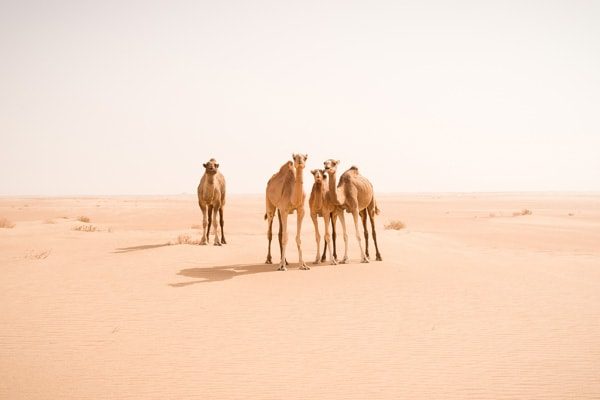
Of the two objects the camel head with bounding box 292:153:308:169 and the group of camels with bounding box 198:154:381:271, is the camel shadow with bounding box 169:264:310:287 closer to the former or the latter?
the group of camels with bounding box 198:154:381:271

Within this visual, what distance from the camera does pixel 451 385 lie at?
4246mm

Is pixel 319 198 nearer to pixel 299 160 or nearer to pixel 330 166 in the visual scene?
pixel 330 166

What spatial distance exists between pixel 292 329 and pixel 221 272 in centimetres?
400

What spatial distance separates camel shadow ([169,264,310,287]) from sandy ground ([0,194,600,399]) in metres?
0.08

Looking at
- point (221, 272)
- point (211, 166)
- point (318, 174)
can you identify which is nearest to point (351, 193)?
point (318, 174)

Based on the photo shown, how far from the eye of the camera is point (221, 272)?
934 centimetres

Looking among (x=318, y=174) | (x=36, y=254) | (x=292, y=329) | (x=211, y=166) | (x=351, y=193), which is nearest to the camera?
(x=292, y=329)

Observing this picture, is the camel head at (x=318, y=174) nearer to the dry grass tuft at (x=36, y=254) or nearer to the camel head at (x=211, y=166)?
the camel head at (x=211, y=166)

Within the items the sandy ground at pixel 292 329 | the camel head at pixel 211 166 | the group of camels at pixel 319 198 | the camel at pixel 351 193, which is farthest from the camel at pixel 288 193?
the camel head at pixel 211 166

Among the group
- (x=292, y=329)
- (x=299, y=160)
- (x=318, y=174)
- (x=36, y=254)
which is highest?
(x=299, y=160)

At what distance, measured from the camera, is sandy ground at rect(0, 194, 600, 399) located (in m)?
4.23

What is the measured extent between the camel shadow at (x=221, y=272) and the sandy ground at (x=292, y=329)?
76 millimetres

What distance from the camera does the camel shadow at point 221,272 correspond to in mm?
8492

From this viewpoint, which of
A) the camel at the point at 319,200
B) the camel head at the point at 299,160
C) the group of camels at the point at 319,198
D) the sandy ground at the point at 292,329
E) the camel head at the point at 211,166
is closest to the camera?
the sandy ground at the point at 292,329
